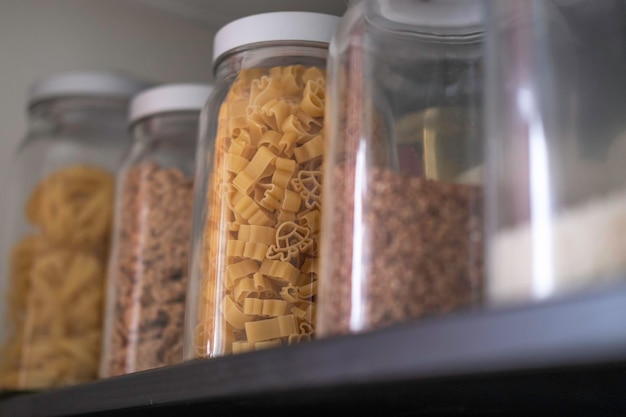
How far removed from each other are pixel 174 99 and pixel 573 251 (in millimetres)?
618

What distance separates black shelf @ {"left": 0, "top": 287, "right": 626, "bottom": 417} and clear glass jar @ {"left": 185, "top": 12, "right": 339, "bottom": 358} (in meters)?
0.06

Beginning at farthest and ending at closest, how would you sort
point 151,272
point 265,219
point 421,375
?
point 151,272
point 265,219
point 421,375

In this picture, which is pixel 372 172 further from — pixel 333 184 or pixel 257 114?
pixel 257 114

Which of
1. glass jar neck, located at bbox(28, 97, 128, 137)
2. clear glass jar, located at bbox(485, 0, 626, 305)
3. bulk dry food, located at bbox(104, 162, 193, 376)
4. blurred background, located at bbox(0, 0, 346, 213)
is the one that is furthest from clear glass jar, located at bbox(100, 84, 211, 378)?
clear glass jar, located at bbox(485, 0, 626, 305)

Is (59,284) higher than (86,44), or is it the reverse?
(86,44)

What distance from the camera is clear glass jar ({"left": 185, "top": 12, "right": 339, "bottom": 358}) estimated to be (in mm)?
688

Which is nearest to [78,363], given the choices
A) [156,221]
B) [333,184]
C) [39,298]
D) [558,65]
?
[39,298]

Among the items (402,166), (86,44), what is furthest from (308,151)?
(86,44)

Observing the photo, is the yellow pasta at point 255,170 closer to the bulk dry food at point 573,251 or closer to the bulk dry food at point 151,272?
the bulk dry food at point 151,272

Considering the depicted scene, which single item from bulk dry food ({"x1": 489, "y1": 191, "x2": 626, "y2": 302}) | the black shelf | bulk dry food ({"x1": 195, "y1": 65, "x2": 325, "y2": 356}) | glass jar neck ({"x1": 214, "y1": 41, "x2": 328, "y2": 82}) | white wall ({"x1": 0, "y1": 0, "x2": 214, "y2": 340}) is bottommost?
the black shelf

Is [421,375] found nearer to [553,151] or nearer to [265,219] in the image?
[553,151]

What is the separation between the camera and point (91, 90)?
1094mm

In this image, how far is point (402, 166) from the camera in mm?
587

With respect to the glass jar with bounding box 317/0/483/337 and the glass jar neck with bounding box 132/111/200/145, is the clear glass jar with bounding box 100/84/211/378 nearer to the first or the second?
the glass jar neck with bounding box 132/111/200/145
